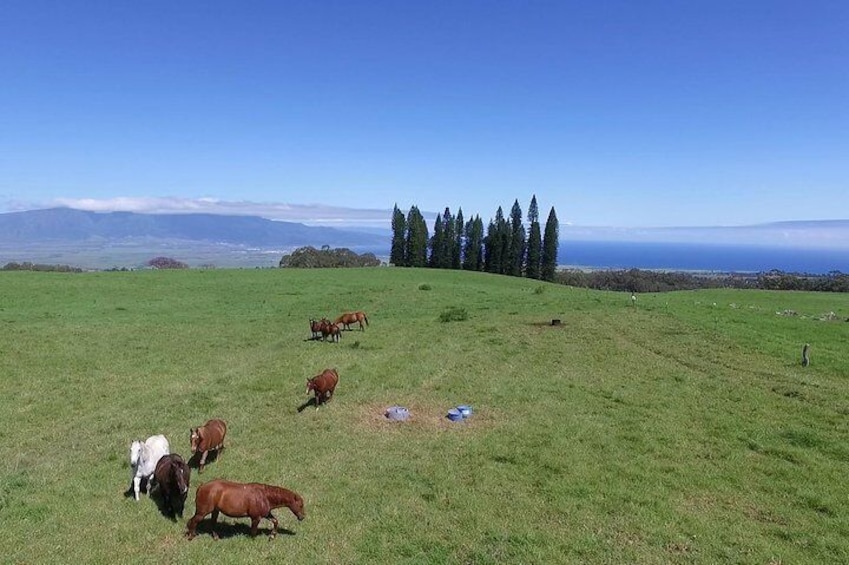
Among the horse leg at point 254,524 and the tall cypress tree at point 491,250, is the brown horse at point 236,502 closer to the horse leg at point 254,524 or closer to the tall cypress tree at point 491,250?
the horse leg at point 254,524

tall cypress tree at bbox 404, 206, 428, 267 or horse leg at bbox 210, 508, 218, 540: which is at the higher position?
tall cypress tree at bbox 404, 206, 428, 267

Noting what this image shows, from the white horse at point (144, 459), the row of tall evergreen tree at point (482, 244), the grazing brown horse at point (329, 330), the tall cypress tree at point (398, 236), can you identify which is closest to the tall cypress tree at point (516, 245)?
the row of tall evergreen tree at point (482, 244)

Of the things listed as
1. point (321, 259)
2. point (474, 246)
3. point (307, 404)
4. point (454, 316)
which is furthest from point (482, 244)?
point (307, 404)

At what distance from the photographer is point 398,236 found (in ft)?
345

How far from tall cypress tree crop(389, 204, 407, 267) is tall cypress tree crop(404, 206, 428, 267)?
0.87 metres

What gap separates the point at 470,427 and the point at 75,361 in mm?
18006

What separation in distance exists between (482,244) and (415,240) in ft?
47.7

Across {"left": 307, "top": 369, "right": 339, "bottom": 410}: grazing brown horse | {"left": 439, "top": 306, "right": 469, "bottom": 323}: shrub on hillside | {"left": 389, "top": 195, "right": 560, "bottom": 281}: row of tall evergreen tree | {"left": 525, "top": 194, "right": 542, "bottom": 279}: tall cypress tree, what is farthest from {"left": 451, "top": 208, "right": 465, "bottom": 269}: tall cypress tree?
{"left": 307, "top": 369, "right": 339, "bottom": 410}: grazing brown horse

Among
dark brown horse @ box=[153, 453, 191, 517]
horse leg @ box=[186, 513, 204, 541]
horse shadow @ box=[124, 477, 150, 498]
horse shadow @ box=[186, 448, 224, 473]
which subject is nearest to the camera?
horse leg @ box=[186, 513, 204, 541]

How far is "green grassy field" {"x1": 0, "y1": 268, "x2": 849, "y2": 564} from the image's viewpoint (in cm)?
897

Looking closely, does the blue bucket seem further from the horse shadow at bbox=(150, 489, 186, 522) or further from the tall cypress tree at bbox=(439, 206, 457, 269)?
the tall cypress tree at bbox=(439, 206, 457, 269)

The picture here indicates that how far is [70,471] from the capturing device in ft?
38.8

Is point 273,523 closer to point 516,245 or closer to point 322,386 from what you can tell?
point 322,386

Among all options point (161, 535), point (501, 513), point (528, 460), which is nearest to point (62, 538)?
point (161, 535)
